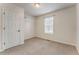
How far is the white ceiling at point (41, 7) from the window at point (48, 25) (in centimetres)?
14

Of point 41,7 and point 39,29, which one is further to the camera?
point 39,29

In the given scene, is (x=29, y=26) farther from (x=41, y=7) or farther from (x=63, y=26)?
(x=63, y=26)

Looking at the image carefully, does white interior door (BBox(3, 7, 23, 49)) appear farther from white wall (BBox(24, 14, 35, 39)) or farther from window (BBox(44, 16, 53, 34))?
window (BBox(44, 16, 53, 34))

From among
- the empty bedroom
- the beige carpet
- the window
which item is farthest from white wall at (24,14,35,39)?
the window

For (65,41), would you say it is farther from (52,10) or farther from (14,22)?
(14,22)

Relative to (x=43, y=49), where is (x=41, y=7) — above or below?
above

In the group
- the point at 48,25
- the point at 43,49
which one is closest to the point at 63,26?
the point at 48,25

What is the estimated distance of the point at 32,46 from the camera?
1.68 metres

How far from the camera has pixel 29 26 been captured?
5.67ft

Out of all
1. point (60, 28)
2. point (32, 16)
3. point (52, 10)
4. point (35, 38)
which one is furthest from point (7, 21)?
point (60, 28)

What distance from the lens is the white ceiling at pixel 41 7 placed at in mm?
1606

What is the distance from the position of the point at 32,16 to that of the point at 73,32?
31.2 inches

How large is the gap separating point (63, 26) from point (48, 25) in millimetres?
275

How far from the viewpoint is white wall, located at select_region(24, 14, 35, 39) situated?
5.63 feet
